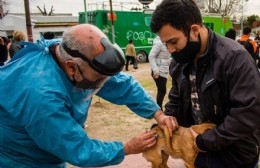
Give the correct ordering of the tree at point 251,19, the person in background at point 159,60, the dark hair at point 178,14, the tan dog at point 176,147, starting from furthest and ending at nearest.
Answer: the tree at point 251,19, the person in background at point 159,60, the tan dog at point 176,147, the dark hair at point 178,14

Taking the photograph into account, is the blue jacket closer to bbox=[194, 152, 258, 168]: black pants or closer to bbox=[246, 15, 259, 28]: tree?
bbox=[194, 152, 258, 168]: black pants

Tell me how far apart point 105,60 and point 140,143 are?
2.15 ft

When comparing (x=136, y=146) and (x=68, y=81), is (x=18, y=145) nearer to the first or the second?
(x=68, y=81)

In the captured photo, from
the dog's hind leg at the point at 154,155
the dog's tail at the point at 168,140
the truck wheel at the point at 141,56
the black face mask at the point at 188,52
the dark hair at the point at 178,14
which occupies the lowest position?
the truck wheel at the point at 141,56

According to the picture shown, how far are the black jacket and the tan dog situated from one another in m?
0.09

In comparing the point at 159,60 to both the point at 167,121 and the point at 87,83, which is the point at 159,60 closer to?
the point at 167,121

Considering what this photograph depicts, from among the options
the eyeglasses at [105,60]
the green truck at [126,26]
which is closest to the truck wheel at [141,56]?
the green truck at [126,26]

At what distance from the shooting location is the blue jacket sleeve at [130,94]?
2.64 metres

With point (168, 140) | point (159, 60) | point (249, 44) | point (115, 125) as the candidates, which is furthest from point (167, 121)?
point (249, 44)

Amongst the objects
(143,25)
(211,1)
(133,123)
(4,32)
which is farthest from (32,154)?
(211,1)

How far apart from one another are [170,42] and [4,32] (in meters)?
37.7

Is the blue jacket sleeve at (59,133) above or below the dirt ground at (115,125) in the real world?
above

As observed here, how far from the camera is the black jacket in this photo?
1.88 meters

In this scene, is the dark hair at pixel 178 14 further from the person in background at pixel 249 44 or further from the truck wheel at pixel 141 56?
the truck wheel at pixel 141 56
